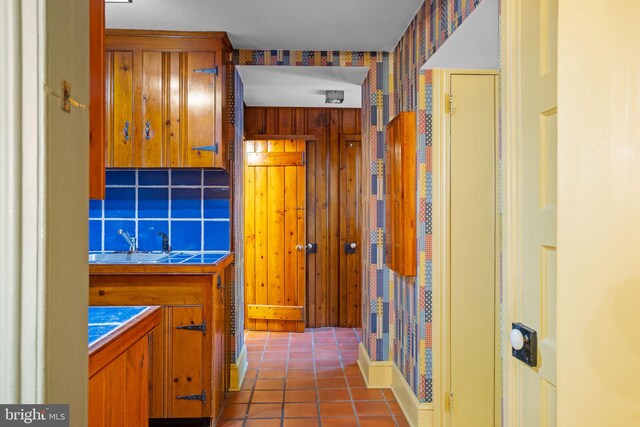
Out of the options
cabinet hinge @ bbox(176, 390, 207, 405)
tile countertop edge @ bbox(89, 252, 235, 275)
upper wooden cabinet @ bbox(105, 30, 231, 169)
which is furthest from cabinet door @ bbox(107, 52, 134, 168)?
cabinet hinge @ bbox(176, 390, 207, 405)

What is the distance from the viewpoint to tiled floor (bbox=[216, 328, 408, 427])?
2.76m

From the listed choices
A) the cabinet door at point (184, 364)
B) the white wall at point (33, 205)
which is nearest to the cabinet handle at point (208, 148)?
the cabinet door at point (184, 364)

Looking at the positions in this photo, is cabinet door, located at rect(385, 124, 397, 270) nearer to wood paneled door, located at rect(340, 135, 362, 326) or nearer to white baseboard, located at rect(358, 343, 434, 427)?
white baseboard, located at rect(358, 343, 434, 427)

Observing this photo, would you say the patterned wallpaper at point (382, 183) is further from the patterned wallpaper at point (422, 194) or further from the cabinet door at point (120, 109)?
the cabinet door at point (120, 109)

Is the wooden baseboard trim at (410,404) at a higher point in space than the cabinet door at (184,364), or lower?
lower

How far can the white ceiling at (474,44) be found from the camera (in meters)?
1.91

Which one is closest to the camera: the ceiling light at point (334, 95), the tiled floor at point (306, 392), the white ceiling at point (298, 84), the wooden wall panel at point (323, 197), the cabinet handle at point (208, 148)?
the tiled floor at point (306, 392)

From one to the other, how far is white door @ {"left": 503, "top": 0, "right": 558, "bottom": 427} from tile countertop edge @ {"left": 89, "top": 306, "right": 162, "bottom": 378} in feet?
3.51

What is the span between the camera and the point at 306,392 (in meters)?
3.17

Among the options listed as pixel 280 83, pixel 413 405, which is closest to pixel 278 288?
pixel 280 83

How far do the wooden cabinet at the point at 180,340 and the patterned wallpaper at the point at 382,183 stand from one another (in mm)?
1183

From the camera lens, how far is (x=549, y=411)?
119cm

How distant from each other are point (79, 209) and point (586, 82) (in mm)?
895

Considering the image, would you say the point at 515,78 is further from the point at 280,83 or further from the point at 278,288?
the point at 278,288
